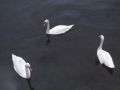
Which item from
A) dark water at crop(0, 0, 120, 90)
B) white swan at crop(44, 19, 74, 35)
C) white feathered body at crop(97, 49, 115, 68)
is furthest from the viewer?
white swan at crop(44, 19, 74, 35)

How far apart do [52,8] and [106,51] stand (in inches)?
281

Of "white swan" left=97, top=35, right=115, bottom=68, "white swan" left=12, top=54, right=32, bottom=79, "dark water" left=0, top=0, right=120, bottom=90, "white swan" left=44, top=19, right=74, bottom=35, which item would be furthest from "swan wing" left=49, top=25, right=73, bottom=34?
"white swan" left=12, top=54, right=32, bottom=79

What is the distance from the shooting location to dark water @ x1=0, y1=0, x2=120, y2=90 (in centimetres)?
1282

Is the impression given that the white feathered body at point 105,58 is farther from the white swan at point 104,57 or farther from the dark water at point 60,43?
the dark water at point 60,43

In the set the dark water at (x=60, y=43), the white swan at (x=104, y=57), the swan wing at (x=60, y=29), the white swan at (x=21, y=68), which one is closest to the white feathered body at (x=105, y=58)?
the white swan at (x=104, y=57)

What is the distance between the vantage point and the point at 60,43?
15.5 m

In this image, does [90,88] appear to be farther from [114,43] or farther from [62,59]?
[114,43]

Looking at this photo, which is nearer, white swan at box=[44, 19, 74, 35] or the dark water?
the dark water

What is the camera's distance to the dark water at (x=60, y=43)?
12820mm

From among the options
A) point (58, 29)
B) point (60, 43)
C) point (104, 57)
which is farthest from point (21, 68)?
point (104, 57)

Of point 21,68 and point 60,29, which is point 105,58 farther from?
point 21,68

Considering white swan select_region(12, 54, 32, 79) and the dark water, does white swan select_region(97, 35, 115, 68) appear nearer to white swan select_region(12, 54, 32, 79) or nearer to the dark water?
the dark water

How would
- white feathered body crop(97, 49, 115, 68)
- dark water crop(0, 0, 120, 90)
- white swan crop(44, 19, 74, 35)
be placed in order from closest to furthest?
white feathered body crop(97, 49, 115, 68), dark water crop(0, 0, 120, 90), white swan crop(44, 19, 74, 35)

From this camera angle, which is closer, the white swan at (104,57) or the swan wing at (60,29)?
the white swan at (104,57)
